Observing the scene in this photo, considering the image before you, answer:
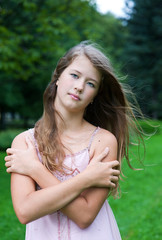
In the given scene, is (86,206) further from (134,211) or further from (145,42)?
(145,42)

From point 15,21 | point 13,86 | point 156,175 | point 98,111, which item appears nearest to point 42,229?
point 98,111

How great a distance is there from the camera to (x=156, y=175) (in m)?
8.66

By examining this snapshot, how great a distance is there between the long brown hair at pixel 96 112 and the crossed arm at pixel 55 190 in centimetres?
13

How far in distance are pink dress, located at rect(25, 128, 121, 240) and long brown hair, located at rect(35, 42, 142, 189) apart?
0.31ft

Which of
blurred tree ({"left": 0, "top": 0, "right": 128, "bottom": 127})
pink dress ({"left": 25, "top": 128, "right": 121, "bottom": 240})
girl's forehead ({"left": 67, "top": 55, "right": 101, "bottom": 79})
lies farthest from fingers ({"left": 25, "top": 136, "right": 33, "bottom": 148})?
blurred tree ({"left": 0, "top": 0, "right": 128, "bottom": 127})

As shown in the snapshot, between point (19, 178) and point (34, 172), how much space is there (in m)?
0.09

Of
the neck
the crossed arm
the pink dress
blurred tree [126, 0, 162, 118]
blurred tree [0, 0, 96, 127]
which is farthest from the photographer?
blurred tree [126, 0, 162, 118]

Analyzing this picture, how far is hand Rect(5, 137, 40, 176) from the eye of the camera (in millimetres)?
1665

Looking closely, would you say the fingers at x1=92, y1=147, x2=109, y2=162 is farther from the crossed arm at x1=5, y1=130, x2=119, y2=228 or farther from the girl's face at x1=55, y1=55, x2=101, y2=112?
the girl's face at x1=55, y1=55, x2=101, y2=112

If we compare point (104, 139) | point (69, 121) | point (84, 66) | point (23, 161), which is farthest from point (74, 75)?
point (23, 161)

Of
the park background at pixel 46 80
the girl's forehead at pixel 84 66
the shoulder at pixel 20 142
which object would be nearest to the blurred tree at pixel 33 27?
the park background at pixel 46 80

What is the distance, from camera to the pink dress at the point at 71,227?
1.72m

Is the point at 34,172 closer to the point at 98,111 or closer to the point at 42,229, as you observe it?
the point at 42,229

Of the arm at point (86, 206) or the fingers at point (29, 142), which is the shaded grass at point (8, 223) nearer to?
the fingers at point (29, 142)
